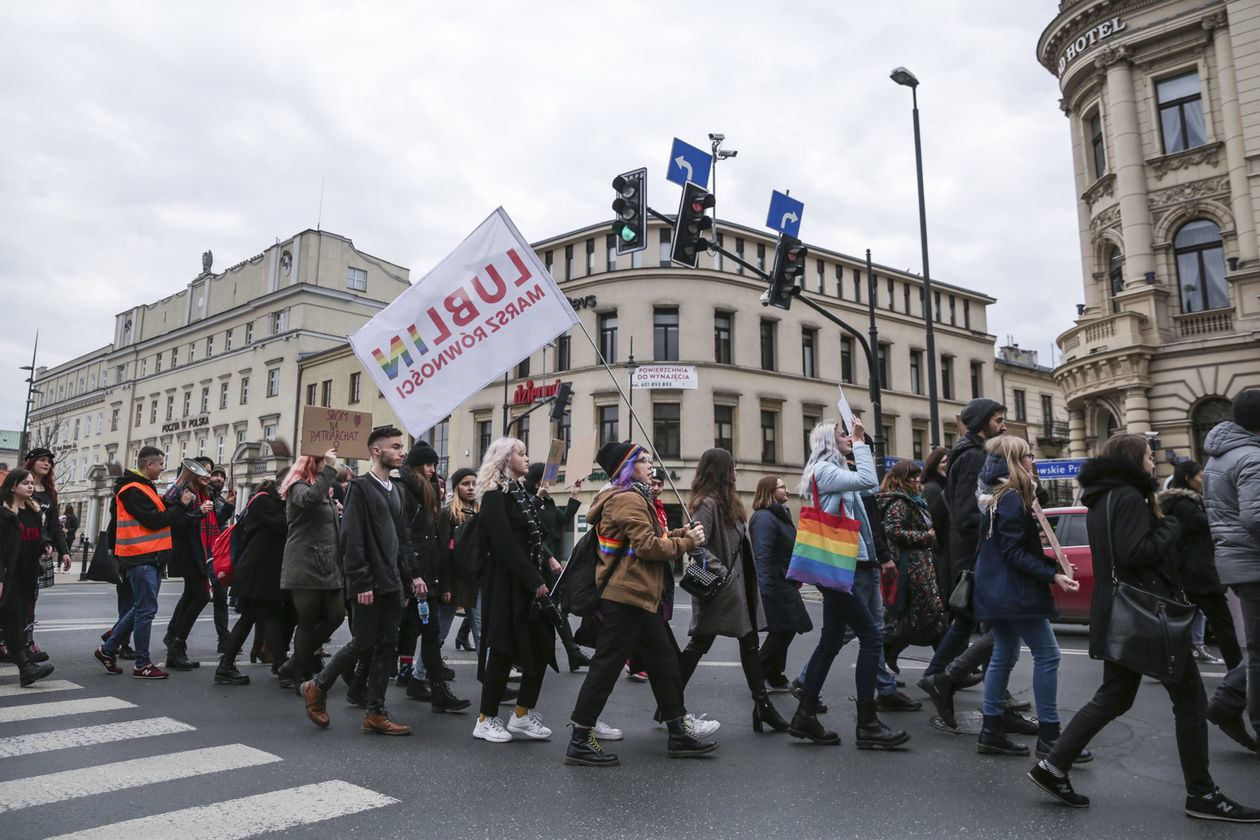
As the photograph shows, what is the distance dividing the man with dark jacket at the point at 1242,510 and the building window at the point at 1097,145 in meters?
23.3

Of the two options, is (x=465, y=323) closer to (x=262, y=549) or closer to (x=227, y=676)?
(x=262, y=549)

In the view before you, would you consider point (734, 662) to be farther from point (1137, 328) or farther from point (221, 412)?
point (221, 412)

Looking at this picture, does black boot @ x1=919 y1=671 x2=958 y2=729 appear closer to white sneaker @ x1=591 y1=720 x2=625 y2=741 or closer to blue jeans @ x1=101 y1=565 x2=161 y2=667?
white sneaker @ x1=591 y1=720 x2=625 y2=741

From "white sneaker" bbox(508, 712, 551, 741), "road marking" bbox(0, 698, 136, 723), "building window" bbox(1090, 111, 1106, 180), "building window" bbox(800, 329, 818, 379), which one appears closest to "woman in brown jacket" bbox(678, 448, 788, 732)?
"white sneaker" bbox(508, 712, 551, 741)

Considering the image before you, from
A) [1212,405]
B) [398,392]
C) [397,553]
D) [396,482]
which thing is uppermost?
[1212,405]

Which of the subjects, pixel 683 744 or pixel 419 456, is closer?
pixel 683 744

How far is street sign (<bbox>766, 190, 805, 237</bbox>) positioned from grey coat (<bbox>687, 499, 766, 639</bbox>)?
8.47 meters

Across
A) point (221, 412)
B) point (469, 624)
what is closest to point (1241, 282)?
point (469, 624)

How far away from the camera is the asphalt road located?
12.6ft

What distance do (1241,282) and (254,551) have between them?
76.4 feet

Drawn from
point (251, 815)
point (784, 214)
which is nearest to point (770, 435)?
point (784, 214)

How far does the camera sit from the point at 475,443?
40469mm

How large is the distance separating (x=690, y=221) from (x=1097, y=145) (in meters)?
19.0

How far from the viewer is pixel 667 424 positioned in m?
36.1
